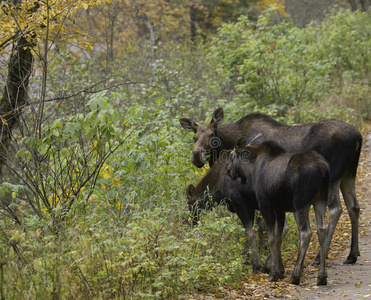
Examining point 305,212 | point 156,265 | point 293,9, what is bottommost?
point 156,265

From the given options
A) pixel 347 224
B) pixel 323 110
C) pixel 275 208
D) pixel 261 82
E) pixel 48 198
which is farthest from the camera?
pixel 323 110

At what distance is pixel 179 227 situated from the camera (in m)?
7.83

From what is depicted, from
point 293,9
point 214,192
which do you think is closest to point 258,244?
point 214,192

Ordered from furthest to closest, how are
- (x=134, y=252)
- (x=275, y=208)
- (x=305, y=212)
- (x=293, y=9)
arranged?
(x=293, y=9) < (x=275, y=208) < (x=305, y=212) < (x=134, y=252)

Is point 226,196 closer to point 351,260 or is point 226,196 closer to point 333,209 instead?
point 333,209

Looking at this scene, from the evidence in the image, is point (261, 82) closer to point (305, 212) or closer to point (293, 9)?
point (305, 212)

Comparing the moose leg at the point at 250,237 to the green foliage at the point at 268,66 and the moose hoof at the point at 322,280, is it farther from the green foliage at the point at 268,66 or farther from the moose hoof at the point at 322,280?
the green foliage at the point at 268,66

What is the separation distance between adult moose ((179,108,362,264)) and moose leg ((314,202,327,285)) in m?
1.00

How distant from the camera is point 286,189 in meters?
7.35

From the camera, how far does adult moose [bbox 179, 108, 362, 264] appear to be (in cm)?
823

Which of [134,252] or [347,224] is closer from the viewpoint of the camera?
[134,252]

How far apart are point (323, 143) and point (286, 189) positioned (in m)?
1.41

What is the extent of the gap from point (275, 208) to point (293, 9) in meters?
37.1

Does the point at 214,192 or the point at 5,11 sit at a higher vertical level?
the point at 5,11
